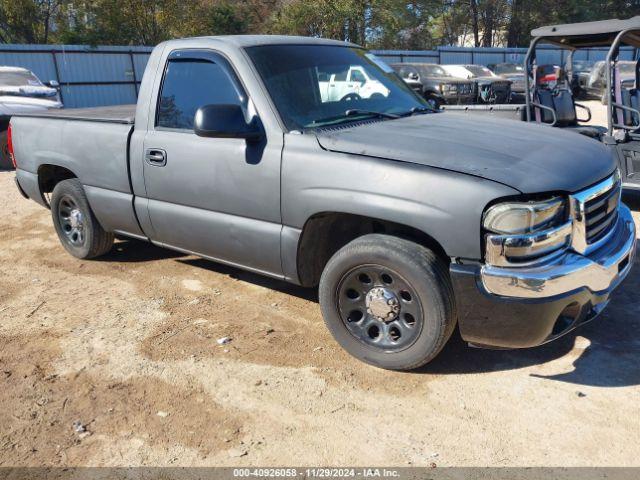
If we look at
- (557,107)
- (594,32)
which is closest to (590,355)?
(594,32)

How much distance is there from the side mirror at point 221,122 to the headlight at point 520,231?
1.53 meters

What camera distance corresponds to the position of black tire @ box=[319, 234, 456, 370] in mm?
3068

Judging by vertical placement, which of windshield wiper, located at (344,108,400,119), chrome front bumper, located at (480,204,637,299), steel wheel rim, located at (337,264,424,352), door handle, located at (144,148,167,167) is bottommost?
steel wheel rim, located at (337,264,424,352)

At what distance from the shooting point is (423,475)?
2.58m

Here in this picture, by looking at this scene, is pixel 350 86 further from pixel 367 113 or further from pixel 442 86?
pixel 442 86

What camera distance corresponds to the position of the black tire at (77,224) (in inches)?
203

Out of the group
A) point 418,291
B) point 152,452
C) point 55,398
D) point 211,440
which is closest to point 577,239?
point 418,291

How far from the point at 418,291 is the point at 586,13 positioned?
43.2m

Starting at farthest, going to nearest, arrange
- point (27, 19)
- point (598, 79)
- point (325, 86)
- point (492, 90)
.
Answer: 1. point (27, 19)
2. point (598, 79)
3. point (492, 90)
4. point (325, 86)

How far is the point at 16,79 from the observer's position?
41.2 ft

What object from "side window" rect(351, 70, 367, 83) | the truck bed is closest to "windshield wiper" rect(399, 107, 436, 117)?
"side window" rect(351, 70, 367, 83)

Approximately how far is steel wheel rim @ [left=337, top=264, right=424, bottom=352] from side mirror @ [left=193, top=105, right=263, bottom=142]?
1.06 meters

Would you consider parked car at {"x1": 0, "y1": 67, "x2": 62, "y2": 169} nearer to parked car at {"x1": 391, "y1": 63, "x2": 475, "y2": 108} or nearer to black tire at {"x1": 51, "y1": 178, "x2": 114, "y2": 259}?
black tire at {"x1": 51, "y1": 178, "x2": 114, "y2": 259}

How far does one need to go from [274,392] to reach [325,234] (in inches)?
39.4
